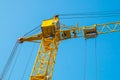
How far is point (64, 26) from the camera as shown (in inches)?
1460

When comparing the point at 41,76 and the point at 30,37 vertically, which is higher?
the point at 30,37

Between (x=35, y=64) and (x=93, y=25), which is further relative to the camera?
(x=93, y=25)

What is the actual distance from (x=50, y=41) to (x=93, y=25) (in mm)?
4907

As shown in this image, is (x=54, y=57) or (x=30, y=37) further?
(x=30, y=37)

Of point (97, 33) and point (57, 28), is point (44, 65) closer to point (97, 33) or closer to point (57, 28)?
point (57, 28)

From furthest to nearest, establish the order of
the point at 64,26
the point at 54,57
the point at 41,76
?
the point at 64,26
the point at 54,57
the point at 41,76

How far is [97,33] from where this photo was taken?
36.4m

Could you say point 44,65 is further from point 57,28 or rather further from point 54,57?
point 57,28

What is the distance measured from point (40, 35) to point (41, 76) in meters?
5.61

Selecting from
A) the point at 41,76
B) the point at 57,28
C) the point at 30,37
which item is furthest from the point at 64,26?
the point at 41,76

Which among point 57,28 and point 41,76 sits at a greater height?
point 57,28

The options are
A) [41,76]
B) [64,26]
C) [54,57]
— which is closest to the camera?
[41,76]

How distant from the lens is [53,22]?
35562 millimetres

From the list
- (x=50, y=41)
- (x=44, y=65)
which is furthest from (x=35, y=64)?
(x=50, y=41)
